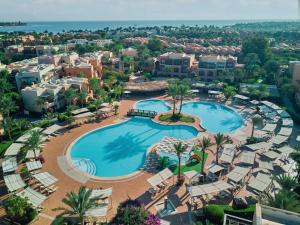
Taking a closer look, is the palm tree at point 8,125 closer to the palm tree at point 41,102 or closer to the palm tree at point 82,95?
the palm tree at point 41,102

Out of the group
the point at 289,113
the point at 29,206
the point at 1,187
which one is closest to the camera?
the point at 29,206

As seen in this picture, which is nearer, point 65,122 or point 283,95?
point 65,122

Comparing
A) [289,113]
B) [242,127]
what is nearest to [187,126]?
[242,127]

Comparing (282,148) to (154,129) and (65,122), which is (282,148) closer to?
(154,129)

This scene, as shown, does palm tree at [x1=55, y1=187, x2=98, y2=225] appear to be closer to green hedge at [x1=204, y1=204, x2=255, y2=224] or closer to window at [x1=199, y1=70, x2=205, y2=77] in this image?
green hedge at [x1=204, y1=204, x2=255, y2=224]

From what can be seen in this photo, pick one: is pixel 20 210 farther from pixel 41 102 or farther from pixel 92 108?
pixel 92 108

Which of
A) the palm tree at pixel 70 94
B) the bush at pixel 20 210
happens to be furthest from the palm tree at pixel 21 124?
the bush at pixel 20 210
